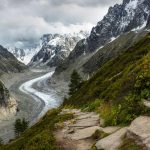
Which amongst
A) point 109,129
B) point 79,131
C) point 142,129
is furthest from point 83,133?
point 142,129

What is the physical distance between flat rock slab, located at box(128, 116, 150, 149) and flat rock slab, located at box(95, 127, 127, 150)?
633mm

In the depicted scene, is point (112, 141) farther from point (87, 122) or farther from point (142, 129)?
point (87, 122)

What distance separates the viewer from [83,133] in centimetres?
2039

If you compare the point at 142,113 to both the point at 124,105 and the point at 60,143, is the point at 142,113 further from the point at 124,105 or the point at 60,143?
the point at 60,143

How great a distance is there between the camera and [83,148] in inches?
717

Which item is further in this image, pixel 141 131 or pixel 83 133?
pixel 83 133

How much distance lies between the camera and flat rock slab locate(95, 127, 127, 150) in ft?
53.4

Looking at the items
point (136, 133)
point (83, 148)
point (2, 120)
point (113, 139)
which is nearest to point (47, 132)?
point (83, 148)

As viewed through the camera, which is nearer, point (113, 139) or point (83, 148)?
point (113, 139)

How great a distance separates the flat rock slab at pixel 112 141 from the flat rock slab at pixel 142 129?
633 mm

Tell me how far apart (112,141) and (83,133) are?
3.73m

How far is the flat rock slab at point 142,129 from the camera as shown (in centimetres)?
1504

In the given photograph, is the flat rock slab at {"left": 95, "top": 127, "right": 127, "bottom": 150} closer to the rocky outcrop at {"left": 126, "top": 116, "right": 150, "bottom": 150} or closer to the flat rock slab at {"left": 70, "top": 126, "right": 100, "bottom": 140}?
the rocky outcrop at {"left": 126, "top": 116, "right": 150, "bottom": 150}

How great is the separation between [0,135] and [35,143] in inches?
4764
